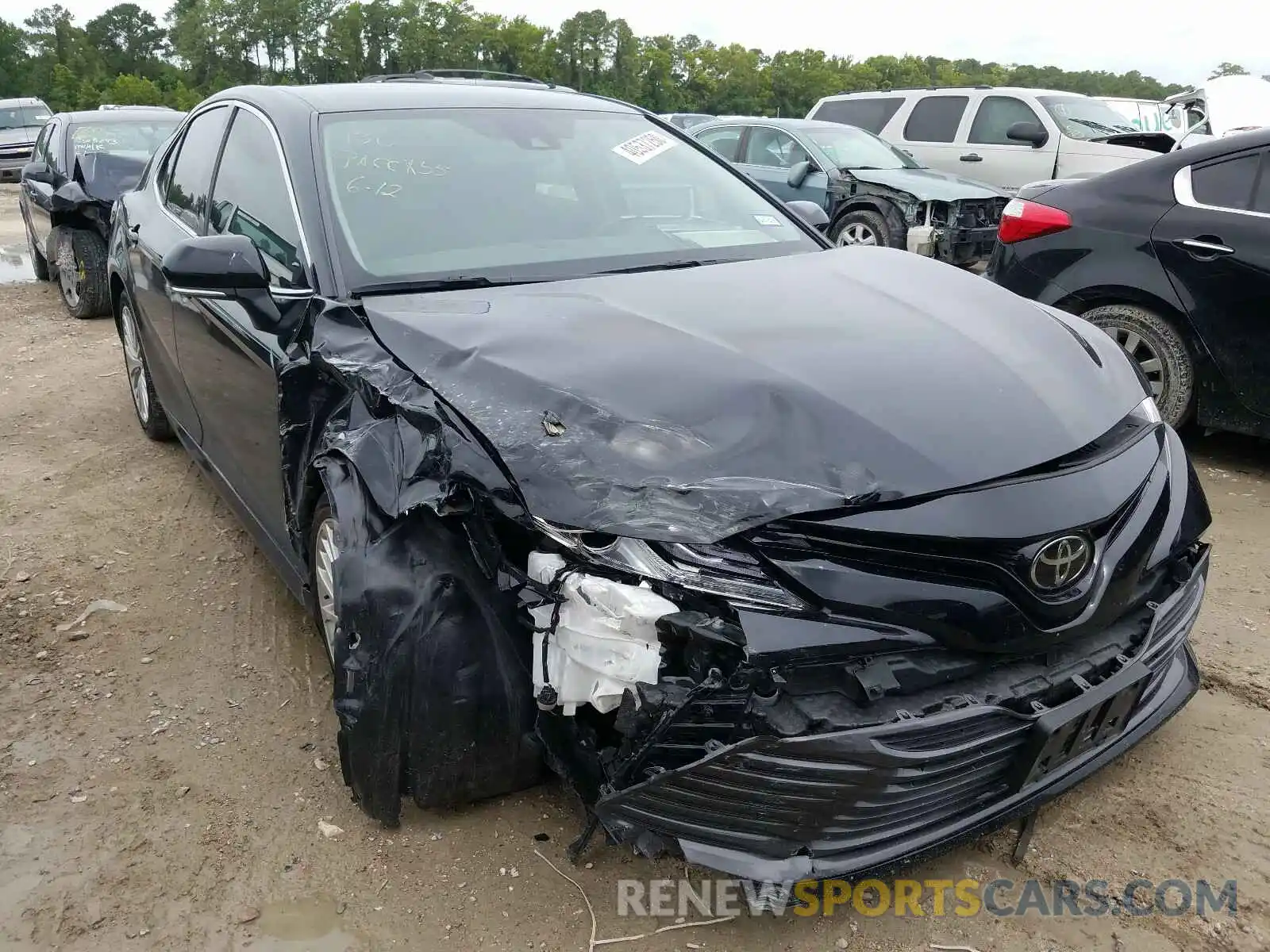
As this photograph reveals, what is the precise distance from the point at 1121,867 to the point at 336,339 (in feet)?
7.12

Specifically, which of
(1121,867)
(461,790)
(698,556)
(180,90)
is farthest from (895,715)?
(180,90)

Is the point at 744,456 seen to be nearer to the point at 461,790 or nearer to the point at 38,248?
the point at 461,790

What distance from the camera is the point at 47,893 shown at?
2.16 metres

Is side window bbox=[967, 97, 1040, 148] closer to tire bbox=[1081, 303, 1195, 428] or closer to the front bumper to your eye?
tire bbox=[1081, 303, 1195, 428]

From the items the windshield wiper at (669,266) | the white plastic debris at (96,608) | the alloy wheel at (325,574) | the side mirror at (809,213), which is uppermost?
the side mirror at (809,213)

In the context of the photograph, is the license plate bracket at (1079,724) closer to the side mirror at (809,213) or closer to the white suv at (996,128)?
the side mirror at (809,213)

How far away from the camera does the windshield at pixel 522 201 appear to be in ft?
8.80

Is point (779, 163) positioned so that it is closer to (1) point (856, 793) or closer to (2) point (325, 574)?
(2) point (325, 574)

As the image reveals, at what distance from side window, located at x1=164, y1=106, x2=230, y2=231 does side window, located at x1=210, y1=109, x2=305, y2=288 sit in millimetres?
150

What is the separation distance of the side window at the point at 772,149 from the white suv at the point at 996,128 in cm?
176

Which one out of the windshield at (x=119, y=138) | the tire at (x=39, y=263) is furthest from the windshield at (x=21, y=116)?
the windshield at (x=119, y=138)

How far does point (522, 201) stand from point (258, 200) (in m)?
0.83

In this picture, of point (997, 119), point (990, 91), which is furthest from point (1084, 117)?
point (990, 91)

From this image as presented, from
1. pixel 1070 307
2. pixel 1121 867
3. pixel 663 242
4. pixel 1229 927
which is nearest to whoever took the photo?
pixel 1229 927
